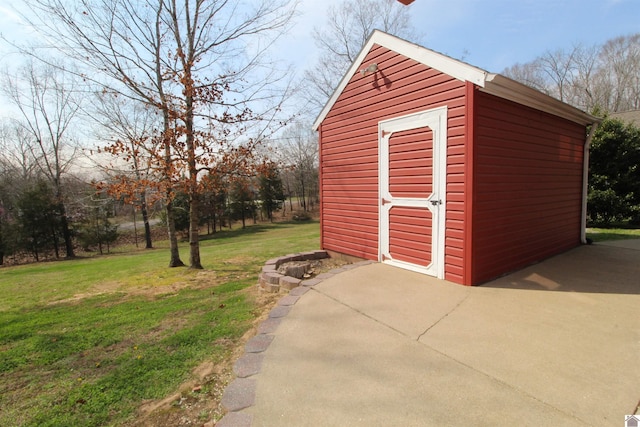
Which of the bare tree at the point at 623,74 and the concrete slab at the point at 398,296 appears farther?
the bare tree at the point at 623,74

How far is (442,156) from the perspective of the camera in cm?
382

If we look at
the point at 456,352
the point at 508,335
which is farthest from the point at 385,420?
the point at 508,335

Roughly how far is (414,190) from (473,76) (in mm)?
1500

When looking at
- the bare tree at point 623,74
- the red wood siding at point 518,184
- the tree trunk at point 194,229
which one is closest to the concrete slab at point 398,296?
the red wood siding at point 518,184

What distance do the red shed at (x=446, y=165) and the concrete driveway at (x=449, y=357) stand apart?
0.63m

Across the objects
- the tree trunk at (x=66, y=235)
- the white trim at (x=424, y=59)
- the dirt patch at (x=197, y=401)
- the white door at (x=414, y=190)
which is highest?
the white trim at (x=424, y=59)

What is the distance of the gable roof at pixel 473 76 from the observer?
3.46 metres

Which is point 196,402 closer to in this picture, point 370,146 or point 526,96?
point 370,146

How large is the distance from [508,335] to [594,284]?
6.87 ft

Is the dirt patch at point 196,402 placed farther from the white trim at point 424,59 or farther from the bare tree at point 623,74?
the bare tree at point 623,74

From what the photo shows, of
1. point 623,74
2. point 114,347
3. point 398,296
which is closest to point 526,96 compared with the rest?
point 398,296

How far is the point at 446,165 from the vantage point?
3781 mm

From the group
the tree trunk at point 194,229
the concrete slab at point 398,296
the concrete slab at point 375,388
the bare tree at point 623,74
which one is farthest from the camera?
the bare tree at point 623,74

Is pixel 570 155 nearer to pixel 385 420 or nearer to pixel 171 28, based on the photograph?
Answer: pixel 385 420
